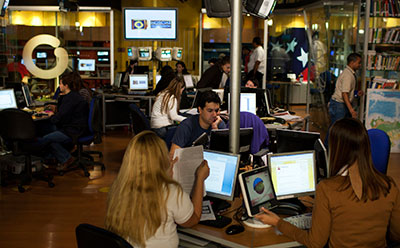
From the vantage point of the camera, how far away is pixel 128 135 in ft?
33.8

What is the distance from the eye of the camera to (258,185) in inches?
124

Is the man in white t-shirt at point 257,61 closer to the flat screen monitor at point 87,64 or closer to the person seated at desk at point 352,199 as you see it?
the flat screen monitor at point 87,64

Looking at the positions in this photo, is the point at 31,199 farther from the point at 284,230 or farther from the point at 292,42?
the point at 292,42

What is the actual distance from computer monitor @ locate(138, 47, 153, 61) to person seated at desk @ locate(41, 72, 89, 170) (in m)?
3.76

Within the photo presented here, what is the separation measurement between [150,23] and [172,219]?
28.1 ft

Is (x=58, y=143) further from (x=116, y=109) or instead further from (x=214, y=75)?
(x=116, y=109)

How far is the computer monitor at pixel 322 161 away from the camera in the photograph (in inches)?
140

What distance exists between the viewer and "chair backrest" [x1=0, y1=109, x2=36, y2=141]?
620 cm

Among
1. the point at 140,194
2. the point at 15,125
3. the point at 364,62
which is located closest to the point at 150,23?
the point at 364,62

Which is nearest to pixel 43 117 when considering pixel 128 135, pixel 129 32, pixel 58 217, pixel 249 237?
pixel 58 217

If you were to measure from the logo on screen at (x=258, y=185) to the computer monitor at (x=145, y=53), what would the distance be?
804cm

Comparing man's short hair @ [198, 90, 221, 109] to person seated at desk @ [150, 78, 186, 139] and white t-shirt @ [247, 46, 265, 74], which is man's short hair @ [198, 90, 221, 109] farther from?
white t-shirt @ [247, 46, 265, 74]

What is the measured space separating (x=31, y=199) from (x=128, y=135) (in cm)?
439

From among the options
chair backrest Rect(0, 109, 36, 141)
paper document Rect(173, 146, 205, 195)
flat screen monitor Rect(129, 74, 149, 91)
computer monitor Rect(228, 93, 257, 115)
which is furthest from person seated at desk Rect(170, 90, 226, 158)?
flat screen monitor Rect(129, 74, 149, 91)
